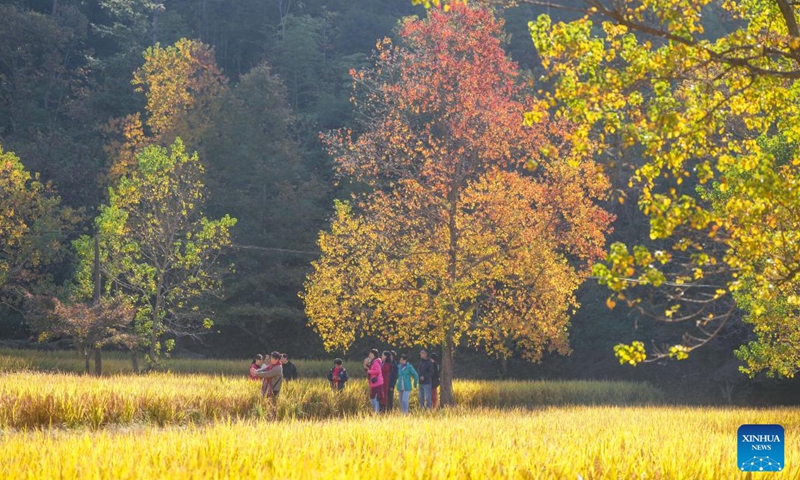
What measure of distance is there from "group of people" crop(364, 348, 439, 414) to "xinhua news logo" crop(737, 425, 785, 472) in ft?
44.6

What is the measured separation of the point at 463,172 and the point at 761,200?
17.8 metres

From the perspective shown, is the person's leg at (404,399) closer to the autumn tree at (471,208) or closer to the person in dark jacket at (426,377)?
the person in dark jacket at (426,377)

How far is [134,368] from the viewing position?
37.7 metres

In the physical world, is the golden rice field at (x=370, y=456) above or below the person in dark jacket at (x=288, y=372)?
below

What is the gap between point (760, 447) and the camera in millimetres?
9453

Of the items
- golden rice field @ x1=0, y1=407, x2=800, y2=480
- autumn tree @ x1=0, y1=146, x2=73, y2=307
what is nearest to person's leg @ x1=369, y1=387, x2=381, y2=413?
golden rice field @ x1=0, y1=407, x2=800, y2=480

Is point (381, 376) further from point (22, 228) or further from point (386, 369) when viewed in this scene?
point (22, 228)

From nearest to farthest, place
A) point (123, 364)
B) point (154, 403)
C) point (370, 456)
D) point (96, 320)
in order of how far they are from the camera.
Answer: point (370, 456) → point (154, 403) → point (96, 320) → point (123, 364)

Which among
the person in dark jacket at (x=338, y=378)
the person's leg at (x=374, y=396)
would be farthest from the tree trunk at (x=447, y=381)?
the person's leg at (x=374, y=396)

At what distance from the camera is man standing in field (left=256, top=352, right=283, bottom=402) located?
2180 centimetres

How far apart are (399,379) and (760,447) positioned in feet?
48.8

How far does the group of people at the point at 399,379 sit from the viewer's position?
76.6 ft

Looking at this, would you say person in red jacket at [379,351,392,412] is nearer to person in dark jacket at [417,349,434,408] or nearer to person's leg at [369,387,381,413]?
person's leg at [369,387,381,413]

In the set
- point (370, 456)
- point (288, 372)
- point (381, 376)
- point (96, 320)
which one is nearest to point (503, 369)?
point (96, 320)
